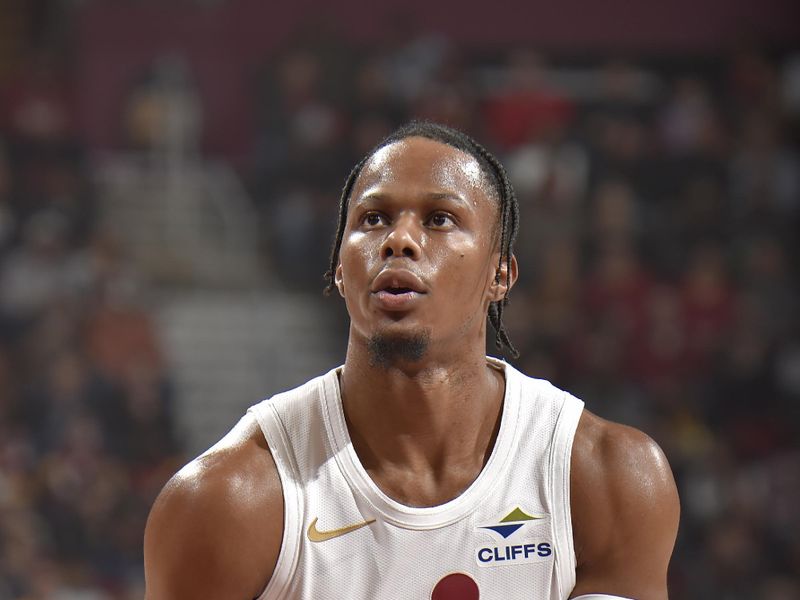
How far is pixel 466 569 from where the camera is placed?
2.22 metres

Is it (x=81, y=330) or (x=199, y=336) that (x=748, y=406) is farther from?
(x=81, y=330)

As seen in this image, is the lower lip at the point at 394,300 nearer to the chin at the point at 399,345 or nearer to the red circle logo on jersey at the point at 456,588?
the chin at the point at 399,345

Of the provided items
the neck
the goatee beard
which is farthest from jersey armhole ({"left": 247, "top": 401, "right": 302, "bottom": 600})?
the goatee beard

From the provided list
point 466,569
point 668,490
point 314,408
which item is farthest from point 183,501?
point 668,490

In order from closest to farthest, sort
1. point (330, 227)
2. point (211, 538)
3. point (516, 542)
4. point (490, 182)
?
1. point (211, 538)
2. point (516, 542)
3. point (490, 182)
4. point (330, 227)

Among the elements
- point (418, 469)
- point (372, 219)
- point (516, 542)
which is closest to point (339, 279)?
point (372, 219)

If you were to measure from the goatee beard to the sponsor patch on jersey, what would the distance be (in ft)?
1.11

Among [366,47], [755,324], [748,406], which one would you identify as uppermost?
[366,47]

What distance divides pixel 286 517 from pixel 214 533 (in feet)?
0.43

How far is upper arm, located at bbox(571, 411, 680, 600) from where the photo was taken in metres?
2.28

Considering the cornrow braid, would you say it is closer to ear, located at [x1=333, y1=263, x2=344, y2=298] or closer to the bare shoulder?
ear, located at [x1=333, y1=263, x2=344, y2=298]

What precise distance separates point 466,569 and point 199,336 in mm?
6282

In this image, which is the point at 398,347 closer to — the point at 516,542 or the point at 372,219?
the point at 372,219

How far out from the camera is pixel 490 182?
2.40 meters
